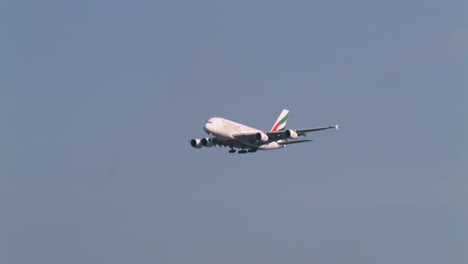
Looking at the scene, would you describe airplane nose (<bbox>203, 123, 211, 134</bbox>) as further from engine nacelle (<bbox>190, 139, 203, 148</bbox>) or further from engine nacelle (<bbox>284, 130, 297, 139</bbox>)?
engine nacelle (<bbox>284, 130, 297, 139</bbox>)

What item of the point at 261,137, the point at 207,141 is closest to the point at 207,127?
the point at 207,141

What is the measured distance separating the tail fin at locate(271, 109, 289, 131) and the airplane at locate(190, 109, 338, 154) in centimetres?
1031

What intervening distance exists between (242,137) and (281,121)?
59.4ft

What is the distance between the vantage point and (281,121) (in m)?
128

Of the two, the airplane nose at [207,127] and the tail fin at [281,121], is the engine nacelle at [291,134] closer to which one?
the airplane nose at [207,127]

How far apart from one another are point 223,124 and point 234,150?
6.31 metres

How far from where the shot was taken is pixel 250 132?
4461 inches

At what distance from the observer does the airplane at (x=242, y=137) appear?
110m

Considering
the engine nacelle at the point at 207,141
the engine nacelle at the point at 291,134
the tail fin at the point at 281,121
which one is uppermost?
the tail fin at the point at 281,121

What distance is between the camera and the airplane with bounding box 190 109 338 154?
11044 centimetres

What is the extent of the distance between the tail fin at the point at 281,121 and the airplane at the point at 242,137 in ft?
33.8

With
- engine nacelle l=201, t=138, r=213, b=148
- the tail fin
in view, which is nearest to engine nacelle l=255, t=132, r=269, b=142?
engine nacelle l=201, t=138, r=213, b=148

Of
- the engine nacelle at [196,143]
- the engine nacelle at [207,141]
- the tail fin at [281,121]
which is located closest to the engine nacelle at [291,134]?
the engine nacelle at [207,141]

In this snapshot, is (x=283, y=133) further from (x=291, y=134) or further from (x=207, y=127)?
(x=207, y=127)
